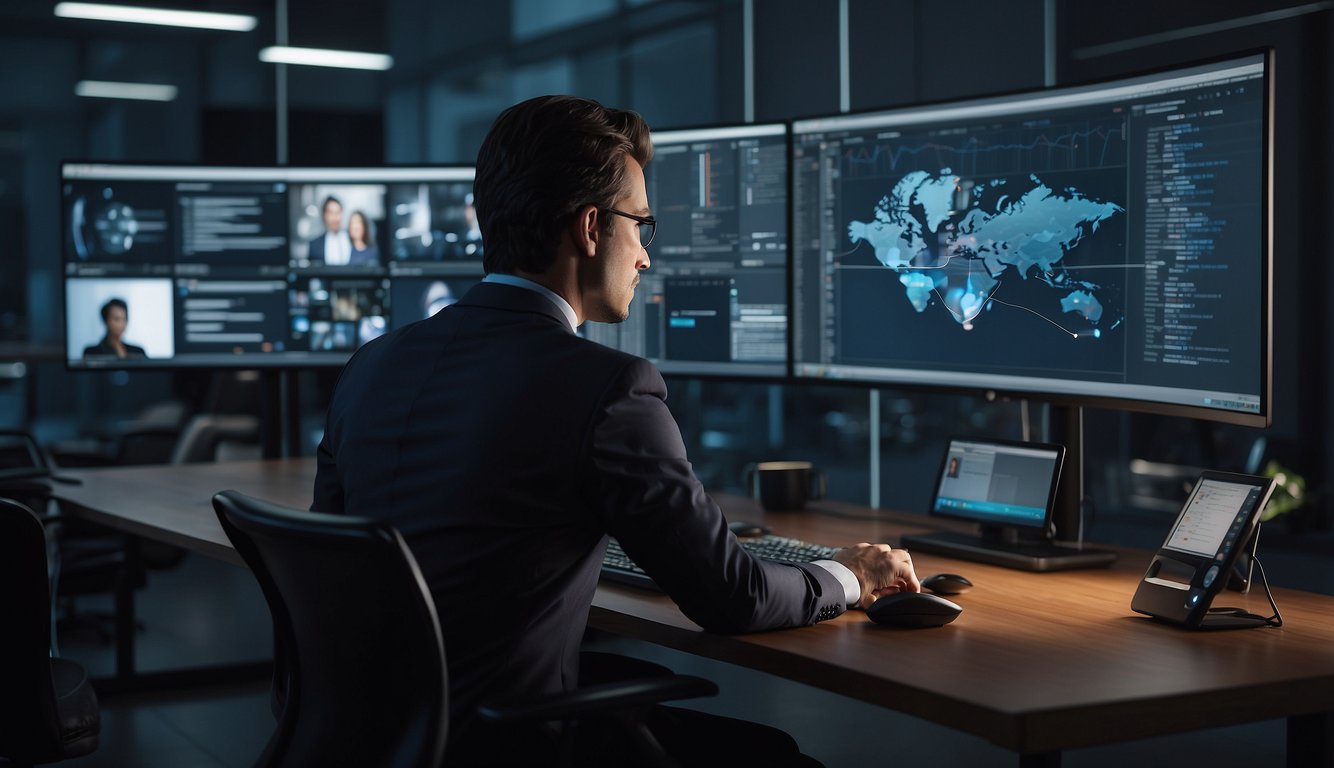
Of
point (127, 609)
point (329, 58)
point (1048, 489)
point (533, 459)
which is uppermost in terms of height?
point (329, 58)

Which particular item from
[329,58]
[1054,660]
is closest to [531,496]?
[1054,660]

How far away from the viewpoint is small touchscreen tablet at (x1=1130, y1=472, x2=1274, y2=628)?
1.56 metres

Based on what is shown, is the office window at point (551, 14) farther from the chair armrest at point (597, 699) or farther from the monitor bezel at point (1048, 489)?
the chair armrest at point (597, 699)

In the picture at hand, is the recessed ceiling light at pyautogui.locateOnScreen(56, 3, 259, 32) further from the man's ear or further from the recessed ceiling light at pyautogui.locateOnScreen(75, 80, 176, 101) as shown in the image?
the man's ear

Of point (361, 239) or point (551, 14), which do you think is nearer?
point (361, 239)

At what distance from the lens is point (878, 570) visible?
170 centimetres

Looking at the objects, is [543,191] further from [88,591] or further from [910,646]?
[88,591]

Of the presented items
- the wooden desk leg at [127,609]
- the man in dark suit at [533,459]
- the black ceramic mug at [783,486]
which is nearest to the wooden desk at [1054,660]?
the man in dark suit at [533,459]

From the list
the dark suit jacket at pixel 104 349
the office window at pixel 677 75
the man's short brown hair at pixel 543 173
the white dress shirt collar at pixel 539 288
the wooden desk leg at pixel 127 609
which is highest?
the office window at pixel 677 75

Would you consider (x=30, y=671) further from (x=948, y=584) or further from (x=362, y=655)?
(x=948, y=584)

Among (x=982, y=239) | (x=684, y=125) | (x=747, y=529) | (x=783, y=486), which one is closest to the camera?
(x=982, y=239)

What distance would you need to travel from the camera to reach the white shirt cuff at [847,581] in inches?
64.7

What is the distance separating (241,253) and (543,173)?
6.23ft

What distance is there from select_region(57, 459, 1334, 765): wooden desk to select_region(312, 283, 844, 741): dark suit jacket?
0.41 feet
